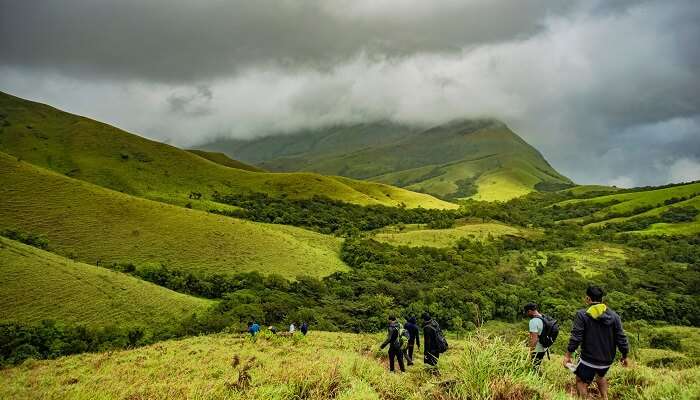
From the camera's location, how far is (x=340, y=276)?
276ft

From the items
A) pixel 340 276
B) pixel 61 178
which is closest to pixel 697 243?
pixel 340 276

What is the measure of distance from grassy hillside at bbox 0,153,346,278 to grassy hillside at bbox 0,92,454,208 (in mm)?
39933

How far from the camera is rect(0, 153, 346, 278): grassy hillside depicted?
67.9m

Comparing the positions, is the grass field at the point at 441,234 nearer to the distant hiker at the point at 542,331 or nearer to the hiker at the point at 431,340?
the hiker at the point at 431,340

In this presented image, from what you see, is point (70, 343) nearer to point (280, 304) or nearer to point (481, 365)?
point (280, 304)

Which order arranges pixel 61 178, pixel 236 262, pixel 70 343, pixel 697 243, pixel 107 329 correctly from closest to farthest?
pixel 70 343 < pixel 107 329 < pixel 236 262 < pixel 61 178 < pixel 697 243

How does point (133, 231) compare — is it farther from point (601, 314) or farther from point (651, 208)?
point (651, 208)

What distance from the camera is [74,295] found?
151ft

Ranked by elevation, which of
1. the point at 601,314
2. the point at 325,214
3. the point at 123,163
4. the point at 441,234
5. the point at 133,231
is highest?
the point at 123,163

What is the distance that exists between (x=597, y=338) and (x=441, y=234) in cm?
12225

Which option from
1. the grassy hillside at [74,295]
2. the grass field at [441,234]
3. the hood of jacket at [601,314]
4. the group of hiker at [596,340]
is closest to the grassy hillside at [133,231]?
the grassy hillside at [74,295]

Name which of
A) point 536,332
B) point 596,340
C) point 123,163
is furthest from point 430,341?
point 123,163

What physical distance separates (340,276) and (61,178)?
195ft

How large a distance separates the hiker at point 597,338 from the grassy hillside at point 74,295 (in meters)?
46.6
